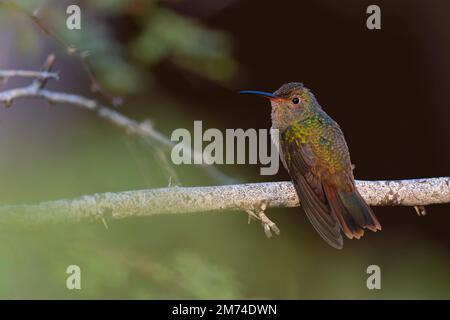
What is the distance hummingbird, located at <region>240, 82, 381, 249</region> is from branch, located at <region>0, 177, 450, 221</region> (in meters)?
0.15

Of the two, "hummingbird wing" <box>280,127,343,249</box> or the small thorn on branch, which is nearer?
the small thorn on branch

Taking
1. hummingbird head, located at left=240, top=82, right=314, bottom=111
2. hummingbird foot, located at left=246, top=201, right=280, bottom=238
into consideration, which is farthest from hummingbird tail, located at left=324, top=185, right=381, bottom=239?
hummingbird head, located at left=240, top=82, right=314, bottom=111

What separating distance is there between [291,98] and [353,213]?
3.38ft

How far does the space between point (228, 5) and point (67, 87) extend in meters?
1.63

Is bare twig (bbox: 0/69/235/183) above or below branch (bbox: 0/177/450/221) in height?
above

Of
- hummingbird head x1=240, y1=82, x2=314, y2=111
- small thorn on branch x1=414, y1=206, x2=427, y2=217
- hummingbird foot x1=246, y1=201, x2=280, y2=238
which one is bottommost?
hummingbird foot x1=246, y1=201, x2=280, y2=238

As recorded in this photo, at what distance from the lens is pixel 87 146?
396cm

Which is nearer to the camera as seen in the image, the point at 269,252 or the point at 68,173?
the point at 68,173

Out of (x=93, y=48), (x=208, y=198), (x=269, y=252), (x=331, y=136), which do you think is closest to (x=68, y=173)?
(x=93, y=48)

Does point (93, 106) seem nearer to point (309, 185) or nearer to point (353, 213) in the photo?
point (309, 185)

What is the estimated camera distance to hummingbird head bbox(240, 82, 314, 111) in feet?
12.9

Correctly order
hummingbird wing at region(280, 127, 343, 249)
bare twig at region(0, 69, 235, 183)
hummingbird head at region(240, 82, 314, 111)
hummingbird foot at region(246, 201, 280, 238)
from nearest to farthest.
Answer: hummingbird foot at region(246, 201, 280, 238)
hummingbird wing at region(280, 127, 343, 249)
bare twig at region(0, 69, 235, 183)
hummingbird head at region(240, 82, 314, 111)

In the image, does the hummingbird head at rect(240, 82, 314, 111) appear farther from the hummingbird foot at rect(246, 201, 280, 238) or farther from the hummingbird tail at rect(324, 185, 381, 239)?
the hummingbird foot at rect(246, 201, 280, 238)

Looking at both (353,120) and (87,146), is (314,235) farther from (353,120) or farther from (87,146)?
(87,146)
